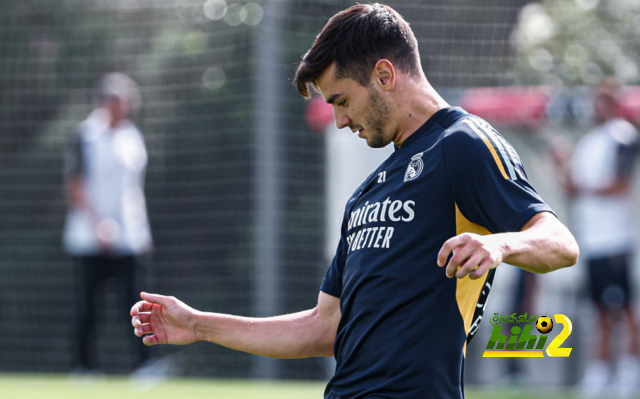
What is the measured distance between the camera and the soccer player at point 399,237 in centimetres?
248

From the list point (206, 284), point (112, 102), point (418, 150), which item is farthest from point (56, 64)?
point (418, 150)

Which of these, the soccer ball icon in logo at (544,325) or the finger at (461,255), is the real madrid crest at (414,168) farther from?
the soccer ball icon in logo at (544,325)

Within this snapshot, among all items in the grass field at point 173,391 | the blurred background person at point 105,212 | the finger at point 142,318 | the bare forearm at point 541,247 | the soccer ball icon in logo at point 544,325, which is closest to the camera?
the bare forearm at point 541,247

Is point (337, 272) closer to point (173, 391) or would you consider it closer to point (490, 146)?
point (490, 146)

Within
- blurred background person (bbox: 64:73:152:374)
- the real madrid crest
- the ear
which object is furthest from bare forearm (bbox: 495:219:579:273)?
blurred background person (bbox: 64:73:152:374)

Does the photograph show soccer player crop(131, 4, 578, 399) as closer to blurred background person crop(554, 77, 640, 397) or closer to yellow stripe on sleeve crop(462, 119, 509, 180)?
yellow stripe on sleeve crop(462, 119, 509, 180)

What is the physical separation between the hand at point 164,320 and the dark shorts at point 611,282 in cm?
536

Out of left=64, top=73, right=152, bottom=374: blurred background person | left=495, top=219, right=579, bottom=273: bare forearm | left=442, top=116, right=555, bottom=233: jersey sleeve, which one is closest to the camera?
left=495, top=219, right=579, bottom=273: bare forearm

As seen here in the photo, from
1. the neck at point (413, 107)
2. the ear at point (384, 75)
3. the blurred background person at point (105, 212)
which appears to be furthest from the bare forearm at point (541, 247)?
the blurred background person at point (105, 212)

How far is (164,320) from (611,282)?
5431mm

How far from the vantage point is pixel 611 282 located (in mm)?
7656

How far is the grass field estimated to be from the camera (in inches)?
260

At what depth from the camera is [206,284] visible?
11.5m

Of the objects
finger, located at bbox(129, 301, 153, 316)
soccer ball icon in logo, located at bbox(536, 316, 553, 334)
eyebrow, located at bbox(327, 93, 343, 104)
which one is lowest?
A: soccer ball icon in logo, located at bbox(536, 316, 553, 334)
